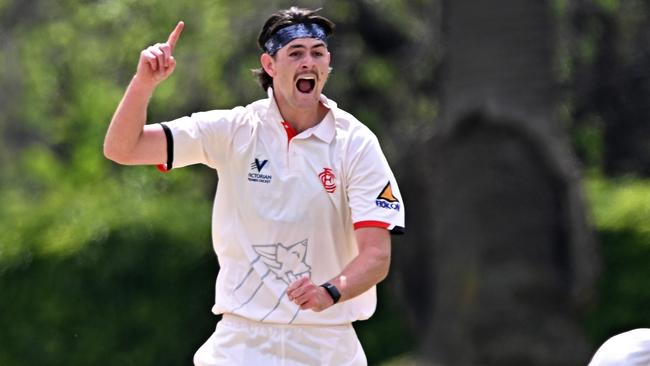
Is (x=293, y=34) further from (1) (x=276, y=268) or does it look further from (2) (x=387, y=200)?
(1) (x=276, y=268)

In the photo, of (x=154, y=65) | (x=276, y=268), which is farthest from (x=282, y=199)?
(x=154, y=65)

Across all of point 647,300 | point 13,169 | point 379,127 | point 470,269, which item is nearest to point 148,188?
point 379,127

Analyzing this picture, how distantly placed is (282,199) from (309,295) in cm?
46

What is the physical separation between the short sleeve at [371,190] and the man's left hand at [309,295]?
1.19 ft

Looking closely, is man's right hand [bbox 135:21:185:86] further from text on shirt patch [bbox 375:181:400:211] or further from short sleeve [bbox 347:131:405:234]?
text on shirt patch [bbox 375:181:400:211]

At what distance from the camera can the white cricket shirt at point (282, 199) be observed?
5.74 m

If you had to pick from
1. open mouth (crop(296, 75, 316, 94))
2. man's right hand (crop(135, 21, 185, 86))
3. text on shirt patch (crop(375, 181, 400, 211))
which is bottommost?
text on shirt patch (crop(375, 181, 400, 211))

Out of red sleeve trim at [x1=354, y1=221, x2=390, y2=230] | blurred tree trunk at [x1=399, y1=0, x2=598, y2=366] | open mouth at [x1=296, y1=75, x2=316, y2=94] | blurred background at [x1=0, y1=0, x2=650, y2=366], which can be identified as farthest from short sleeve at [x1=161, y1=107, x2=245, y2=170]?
blurred tree trunk at [x1=399, y1=0, x2=598, y2=366]

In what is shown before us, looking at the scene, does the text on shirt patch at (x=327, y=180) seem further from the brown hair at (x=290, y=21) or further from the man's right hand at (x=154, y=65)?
the man's right hand at (x=154, y=65)

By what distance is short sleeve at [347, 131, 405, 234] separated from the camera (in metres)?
5.70

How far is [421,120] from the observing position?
19.7 meters

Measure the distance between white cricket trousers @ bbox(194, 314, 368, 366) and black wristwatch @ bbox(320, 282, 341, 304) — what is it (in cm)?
34

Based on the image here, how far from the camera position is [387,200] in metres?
5.77

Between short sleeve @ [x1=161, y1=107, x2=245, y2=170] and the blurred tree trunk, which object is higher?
short sleeve @ [x1=161, y1=107, x2=245, y2=170]
